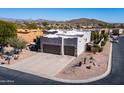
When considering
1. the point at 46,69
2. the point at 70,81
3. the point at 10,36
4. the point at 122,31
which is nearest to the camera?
the point at 70,81

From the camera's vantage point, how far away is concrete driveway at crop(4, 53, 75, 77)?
63.8 feet

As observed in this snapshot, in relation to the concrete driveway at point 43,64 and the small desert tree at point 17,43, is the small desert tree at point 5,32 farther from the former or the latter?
the concrete driveway at point 43,64

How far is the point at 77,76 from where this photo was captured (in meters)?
17.9

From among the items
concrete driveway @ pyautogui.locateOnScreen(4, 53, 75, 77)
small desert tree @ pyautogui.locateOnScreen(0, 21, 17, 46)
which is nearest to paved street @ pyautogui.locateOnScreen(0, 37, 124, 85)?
concrete driveway @ pyautogui.locateOnScreen(4, 53, 75, 77)

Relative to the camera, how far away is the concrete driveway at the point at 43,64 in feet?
63.8

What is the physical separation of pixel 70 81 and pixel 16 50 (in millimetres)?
14284

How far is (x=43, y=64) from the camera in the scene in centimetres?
2208

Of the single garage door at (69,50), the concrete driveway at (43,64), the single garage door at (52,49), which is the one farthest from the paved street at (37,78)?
the single garage door at (52,49)

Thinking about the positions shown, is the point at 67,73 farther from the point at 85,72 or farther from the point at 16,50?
the point at 16,50

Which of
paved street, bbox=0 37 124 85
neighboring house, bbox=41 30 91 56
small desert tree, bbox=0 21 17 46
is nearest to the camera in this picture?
paved street, bbox=0 37 124 85

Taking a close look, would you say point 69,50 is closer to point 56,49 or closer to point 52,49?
point 56,49

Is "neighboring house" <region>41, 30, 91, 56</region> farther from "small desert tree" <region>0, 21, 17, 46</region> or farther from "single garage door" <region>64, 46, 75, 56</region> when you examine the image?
"small desert tree" <region>0, 21, 17, 46</region>

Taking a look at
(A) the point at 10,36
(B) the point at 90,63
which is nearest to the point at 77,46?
(B) the point at 90,63

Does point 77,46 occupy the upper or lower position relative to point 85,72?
upper
